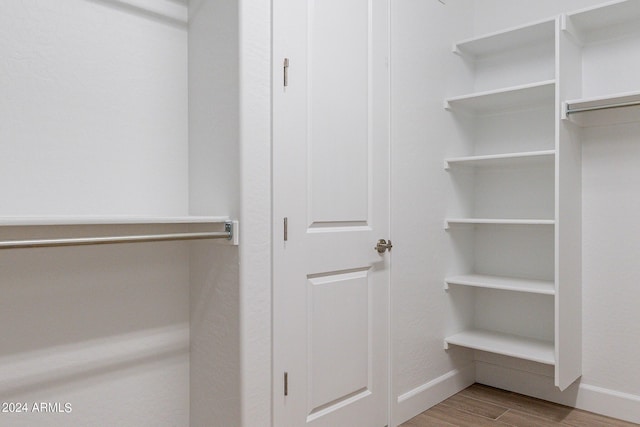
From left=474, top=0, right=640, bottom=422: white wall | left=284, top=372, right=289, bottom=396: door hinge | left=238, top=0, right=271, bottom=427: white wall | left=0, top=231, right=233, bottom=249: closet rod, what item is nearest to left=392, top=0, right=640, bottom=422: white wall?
left=474, top=0, right=640, bottom=422: white wall

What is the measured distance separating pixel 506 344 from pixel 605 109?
52.3 inches

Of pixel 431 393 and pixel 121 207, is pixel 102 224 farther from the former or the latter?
pixel 431 393

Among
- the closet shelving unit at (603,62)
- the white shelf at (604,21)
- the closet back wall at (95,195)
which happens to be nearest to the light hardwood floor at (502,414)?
the closet back wall at (95,195)

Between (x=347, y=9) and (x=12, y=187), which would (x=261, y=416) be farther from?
(x=347, y=9)

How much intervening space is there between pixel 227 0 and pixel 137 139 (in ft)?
2.00

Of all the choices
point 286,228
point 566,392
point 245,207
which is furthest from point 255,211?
point 566,392

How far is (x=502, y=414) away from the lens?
7.98 ft

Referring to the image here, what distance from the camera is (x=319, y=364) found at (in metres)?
1.91

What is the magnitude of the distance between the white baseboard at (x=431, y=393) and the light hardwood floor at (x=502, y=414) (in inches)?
1.2

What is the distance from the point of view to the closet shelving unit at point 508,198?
251cm

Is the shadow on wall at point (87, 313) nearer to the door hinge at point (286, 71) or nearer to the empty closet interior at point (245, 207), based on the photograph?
the empty closet interior at point (245, 207)

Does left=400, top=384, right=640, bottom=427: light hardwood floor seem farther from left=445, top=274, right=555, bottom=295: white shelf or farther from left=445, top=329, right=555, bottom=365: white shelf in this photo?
left=445, top=274, right=555, bottom=295: white shelf

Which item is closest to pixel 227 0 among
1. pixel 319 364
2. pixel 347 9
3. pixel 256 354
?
pixel 347 9

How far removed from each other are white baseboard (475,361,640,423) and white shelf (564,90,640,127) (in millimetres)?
1417
